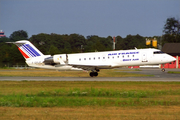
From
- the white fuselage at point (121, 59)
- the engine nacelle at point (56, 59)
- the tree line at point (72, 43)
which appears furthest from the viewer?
the tree line at point (72, 43)

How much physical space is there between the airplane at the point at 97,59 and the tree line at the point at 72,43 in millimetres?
40096

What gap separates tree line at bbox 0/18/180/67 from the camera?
82000 mm

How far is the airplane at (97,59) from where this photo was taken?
33094mm

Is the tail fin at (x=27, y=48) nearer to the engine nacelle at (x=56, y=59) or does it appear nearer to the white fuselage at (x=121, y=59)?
the engine nacelle at (x=56, y=59)

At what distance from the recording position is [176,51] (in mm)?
73125

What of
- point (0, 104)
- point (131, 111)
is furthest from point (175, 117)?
point (0, 104)

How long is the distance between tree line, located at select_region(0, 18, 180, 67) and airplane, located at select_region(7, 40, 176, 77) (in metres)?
40.1

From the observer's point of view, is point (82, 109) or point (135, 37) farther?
point (135, 37)

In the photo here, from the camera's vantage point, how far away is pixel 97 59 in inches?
1348

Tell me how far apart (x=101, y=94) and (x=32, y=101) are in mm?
4869

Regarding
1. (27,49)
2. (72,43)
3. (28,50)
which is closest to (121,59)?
(28,50)

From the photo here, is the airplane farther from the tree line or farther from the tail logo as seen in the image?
the tree line

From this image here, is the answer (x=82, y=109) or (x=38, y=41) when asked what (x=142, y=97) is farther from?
(x=38, y=41)

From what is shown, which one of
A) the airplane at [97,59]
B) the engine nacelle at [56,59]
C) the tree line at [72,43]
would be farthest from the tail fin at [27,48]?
the tree line at [72,43]
